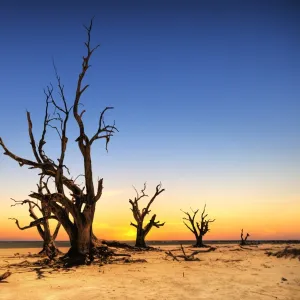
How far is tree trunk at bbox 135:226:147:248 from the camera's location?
1086 inches

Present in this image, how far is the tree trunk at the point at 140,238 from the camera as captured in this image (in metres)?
27.6

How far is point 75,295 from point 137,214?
71.2ft

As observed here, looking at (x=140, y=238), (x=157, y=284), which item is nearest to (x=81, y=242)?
(x=157, y=284)

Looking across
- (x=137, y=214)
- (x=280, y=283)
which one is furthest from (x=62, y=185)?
(x=137, y=214)

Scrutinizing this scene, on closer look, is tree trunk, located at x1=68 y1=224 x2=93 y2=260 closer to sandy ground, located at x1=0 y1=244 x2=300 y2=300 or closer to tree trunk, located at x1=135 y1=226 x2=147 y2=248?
sandy ground, located at x1=0 y1=244 x2=300 y2=300

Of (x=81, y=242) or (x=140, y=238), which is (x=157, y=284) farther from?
(x=140, y=238)

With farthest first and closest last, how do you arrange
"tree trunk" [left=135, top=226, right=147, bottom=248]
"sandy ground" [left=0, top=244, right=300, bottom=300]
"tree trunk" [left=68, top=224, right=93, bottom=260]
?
"tree trunk" [left=135, top=226, right=147, bottom=248]
"tree trunk" [left=68, top=224, right=93, bottom=260]
"sandy ground" [left=0, top=244, right=300, bottom=300]

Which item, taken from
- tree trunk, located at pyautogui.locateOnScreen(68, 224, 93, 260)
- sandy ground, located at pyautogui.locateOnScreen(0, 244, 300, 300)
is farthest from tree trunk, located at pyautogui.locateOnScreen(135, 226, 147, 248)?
sandy ground, located at pyautogui.locateOnScreen(0, 244, 300, 300)

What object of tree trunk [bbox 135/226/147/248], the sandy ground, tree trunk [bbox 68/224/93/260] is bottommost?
the sandy ground

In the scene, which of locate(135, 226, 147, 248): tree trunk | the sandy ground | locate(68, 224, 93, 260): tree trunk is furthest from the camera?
locate(135, 226, 147, 248): tree trunk

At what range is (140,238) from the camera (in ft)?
91.4

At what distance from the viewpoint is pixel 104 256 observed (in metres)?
14.7

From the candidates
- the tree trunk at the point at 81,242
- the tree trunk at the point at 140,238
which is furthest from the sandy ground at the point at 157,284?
the tree trunk at the point at 140,238

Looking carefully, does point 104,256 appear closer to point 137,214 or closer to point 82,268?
point 82,268
